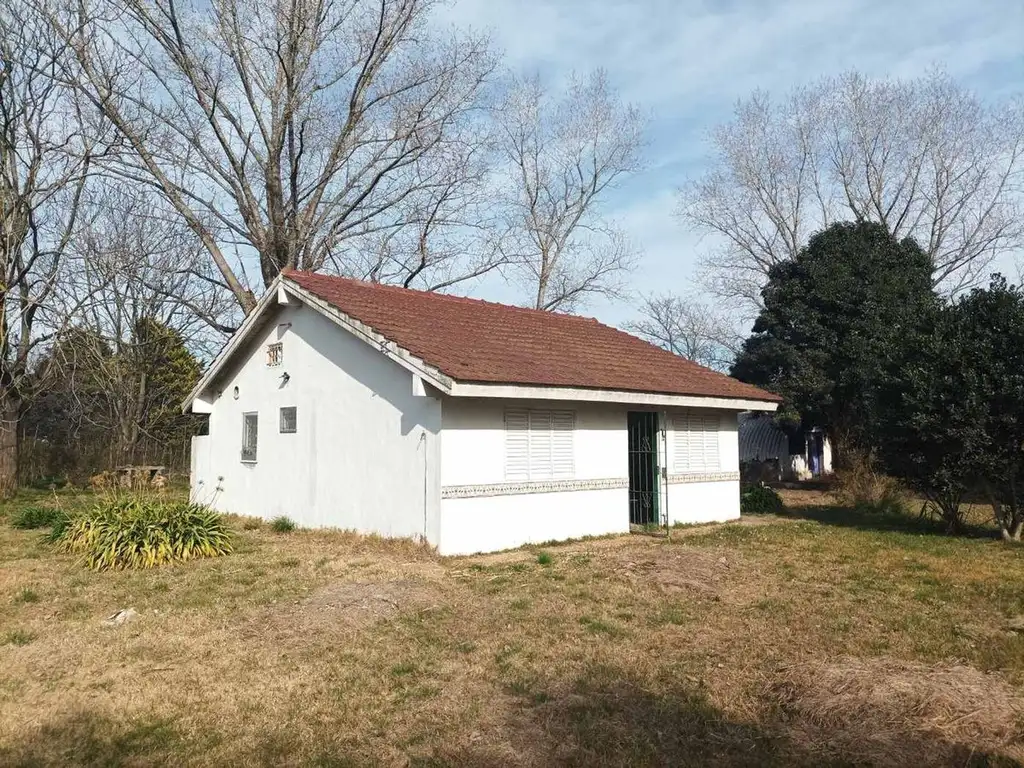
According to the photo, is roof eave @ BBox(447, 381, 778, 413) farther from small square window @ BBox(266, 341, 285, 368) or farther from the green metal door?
small square window @ BBox(266, 341, 285, 368)

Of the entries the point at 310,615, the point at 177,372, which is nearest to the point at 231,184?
the point at 177,372

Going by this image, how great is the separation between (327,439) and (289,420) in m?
1.59

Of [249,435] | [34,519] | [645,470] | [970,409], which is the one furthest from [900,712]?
[34,519]

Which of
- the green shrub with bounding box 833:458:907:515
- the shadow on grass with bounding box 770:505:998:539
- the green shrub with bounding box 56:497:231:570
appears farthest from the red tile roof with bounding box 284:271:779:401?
the green shrub with bounding box 833:458:907:515

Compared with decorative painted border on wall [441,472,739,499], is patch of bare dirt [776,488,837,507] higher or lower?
lower

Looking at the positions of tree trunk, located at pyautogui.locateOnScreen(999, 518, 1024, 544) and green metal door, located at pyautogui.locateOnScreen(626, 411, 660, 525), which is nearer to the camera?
tree trunk, located at pyautogui.locateOnScreen(999, 518, 1024, 544)

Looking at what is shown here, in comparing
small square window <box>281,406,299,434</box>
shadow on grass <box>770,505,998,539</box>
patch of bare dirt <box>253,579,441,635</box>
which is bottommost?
shadow on grass <box>770,505,998,539</box>

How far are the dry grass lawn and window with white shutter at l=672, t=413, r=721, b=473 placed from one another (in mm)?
4198

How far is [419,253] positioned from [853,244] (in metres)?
15.1

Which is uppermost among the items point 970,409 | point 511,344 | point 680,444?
point 511,344

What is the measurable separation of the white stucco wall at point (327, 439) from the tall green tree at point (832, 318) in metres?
16.7

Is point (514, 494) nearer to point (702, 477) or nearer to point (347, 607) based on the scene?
point (347, 607)

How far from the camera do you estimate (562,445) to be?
1290 cm

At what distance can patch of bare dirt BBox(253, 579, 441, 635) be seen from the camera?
757 centimetres
